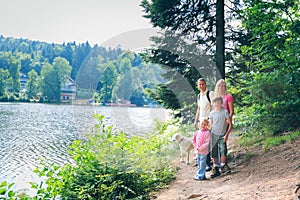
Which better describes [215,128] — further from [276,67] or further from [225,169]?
[276,67]

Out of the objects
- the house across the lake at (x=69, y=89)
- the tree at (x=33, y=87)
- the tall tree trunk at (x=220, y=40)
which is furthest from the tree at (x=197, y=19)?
the tree at (x=33, y=87)

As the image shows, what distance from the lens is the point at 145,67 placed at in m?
10.2

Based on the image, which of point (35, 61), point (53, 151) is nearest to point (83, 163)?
point (53, 151)

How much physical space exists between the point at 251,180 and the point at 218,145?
3.13 ft

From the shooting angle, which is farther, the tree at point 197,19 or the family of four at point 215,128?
the tree at point 197,19

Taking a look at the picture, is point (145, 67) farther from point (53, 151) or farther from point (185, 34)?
point (53, 151)

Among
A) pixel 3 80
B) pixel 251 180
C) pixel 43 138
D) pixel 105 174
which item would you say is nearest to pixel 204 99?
pixel 251 180

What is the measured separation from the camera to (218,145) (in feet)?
16.3

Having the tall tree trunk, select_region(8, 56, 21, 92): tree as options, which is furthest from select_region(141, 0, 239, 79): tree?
select_region(8, 56, 21, 92): tree

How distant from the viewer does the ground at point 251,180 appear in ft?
11.0

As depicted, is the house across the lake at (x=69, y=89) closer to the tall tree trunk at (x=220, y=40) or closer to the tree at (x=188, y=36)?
the tree at (x=188, y=36)

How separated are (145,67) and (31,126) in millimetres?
15028

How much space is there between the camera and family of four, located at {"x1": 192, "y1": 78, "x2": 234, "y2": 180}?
4785 millimetres

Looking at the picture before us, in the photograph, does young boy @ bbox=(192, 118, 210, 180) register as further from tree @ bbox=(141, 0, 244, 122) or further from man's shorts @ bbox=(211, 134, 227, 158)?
tree @ bbox=(141, 0, 244, 122)
